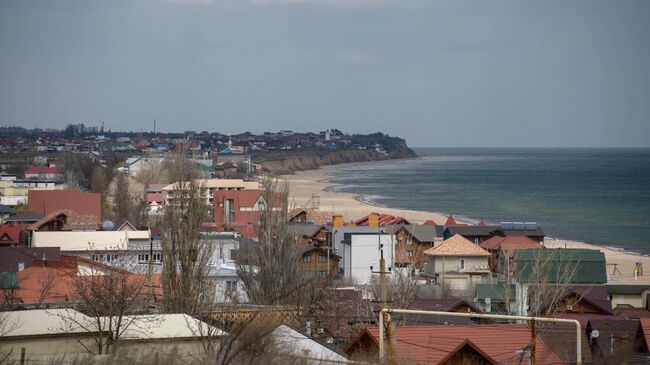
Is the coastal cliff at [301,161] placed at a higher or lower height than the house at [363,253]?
higher

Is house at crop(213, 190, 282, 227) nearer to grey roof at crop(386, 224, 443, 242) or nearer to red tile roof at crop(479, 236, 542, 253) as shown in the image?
grey roof at crop(386, 224, 443, 242)

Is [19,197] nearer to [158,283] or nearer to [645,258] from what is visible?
[645,258]

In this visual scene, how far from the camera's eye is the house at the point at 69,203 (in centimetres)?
4244

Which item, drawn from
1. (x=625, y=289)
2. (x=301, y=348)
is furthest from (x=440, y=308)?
(x=625, y=289)

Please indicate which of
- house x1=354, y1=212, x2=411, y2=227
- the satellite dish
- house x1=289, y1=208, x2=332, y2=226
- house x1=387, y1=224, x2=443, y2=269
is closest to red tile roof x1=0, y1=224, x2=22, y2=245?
the satellite dish

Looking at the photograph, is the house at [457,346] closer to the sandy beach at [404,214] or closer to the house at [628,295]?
the house at [628,295]

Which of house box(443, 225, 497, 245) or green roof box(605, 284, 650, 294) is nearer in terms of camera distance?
green roof box(605, 284, 650, 294)

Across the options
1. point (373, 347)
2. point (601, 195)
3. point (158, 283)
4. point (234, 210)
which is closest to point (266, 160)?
point (601, 195)

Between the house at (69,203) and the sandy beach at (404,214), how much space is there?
24.9 ft

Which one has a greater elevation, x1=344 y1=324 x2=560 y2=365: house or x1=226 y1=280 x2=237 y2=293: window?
x1=226 y1=280 x2=237 y2=293: window

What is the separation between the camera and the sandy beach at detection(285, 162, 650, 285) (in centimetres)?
3919

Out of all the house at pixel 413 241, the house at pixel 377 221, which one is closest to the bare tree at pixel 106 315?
the house at pixel 413 241

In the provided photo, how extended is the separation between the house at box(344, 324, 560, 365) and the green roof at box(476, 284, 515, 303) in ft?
36.0

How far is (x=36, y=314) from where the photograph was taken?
15250 mm
